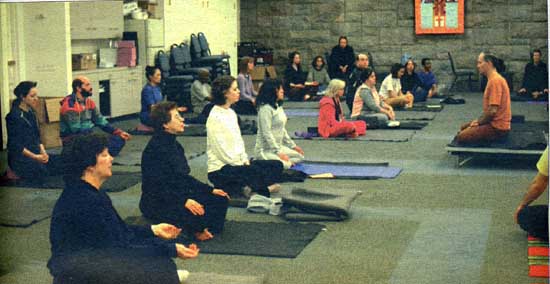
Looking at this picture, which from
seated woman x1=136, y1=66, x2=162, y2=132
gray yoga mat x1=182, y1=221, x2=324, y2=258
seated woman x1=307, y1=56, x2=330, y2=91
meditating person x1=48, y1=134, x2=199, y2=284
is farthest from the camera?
seated woman x1=307, y1=56, x2=330, y2=91

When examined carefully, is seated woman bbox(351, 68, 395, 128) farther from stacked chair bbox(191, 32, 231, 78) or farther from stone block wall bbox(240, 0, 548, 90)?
stacked chair bbox(191, 32, 231, 78)

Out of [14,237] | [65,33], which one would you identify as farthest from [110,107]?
[14,237]

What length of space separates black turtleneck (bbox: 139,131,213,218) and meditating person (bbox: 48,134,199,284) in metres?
1.17

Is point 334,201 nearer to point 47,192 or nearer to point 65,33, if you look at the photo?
point 47,192

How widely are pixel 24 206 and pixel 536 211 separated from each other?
322cm

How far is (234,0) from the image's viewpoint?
42.8ft

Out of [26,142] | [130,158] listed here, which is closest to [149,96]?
[130,158]

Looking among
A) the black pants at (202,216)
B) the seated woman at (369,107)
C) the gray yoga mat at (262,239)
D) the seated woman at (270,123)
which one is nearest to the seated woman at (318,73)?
the seated woman at (369,107)

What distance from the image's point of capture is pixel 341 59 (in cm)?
1118

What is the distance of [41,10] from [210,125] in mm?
1496

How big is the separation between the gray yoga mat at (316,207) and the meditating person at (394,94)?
14.9 ft

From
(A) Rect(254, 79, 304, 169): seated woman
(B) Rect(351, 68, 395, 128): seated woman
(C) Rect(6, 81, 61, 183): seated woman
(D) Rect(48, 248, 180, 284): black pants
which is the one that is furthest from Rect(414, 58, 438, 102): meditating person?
(D) Rect(48, 248, 180, 284): black pants

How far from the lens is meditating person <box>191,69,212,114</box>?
10547 millimetres

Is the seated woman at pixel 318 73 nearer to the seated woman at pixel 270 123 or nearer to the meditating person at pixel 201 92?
the meditating person at pixel 201 92
